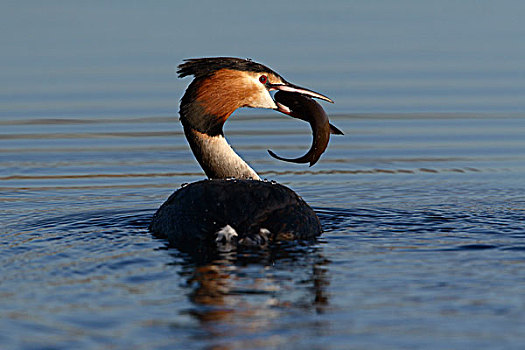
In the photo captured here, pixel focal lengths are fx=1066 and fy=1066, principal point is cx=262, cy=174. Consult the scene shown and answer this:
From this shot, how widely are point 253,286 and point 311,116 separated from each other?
274 cm

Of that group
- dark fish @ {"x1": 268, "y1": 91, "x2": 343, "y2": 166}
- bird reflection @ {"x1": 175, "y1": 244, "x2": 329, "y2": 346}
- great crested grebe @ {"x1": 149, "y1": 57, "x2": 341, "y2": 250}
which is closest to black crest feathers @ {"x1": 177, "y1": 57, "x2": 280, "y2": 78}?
great crested grebe @ {"x1": 149, "y1": 57, "x2": 341, "y2": 250}

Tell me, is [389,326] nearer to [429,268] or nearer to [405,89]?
[429,268]

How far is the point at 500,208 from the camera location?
9852 millimetres

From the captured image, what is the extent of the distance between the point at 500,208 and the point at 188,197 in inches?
124

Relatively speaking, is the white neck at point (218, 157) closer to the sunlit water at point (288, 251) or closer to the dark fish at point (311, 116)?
the dark fish at point (311, 116)

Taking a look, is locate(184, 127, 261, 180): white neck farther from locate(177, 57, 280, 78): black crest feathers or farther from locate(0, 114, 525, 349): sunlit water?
locate(0, 114, 525, 349): sunlit water

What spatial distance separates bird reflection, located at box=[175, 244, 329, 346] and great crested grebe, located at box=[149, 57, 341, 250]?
0.20 metres

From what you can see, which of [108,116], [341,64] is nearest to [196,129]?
[108,116]

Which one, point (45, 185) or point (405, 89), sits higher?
point (405, 89)

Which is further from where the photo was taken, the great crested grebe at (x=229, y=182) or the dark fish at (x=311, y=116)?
the dark fish at (x=311, y=116)

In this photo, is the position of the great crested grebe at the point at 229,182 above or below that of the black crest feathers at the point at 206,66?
below

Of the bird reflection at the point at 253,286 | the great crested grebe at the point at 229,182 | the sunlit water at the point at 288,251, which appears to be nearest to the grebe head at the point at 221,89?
the great crested grebe at the point at 229,182

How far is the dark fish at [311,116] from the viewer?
941 centimetres

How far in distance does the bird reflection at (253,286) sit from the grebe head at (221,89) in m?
1.94
